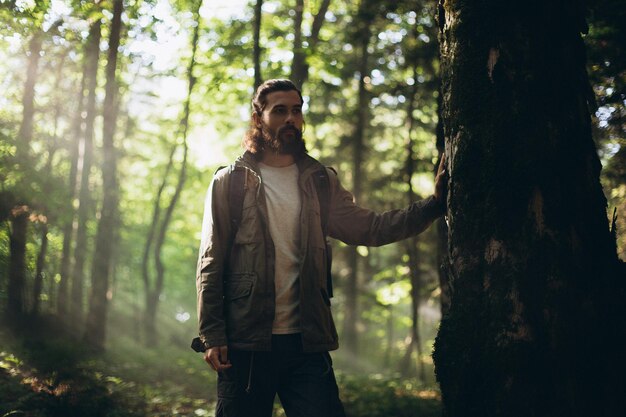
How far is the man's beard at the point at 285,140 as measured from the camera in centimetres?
361

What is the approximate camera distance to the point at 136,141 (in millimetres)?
23484

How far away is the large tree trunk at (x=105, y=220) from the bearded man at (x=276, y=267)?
34.7 feet

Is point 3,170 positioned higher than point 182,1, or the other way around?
point 182,1

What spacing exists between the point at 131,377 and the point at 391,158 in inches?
471

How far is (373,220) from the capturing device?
3639 millimetres

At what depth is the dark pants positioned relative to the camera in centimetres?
305

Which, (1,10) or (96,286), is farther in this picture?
(96,286)

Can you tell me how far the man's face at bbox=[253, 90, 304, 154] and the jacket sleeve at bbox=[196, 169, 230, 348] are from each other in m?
0.47

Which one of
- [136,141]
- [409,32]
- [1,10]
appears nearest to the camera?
[1,10]

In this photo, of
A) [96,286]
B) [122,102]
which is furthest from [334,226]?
[122,102]

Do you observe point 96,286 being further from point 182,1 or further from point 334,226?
point 334,226

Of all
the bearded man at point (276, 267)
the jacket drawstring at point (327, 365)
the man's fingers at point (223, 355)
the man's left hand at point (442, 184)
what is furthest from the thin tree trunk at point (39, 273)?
the man's left hand at point (442, 184)

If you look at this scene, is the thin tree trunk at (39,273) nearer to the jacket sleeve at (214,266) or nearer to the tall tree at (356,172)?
the jacket sleeve at (214,266)

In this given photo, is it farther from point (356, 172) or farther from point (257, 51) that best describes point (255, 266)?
point (356, 172)
